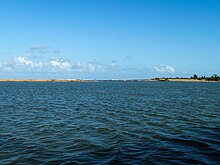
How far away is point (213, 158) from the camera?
1562 centimetres

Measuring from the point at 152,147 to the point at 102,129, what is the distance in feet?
23.2

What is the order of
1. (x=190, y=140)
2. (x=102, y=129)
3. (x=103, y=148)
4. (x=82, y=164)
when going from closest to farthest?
(x=82, y=164), (x=103, y=148), (x=190, y=140), (x=102, y=129)

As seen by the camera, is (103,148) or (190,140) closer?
(103,148)

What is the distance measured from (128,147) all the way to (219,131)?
10123 millimetres

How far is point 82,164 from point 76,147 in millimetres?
3594

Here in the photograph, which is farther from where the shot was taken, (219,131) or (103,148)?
(219,131)

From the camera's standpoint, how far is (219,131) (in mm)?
23469

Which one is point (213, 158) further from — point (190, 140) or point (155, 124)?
point (155, 124)

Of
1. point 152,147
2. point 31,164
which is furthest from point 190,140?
point 31,164

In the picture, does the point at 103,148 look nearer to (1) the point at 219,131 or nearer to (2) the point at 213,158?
(2) the point at 213,158

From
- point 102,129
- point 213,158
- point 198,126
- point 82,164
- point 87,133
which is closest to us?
point 82,164

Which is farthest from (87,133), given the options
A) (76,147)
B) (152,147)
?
(152,147)

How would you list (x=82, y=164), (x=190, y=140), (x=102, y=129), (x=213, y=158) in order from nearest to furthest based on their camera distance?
Answer: (x=82, y=164), (x=213, y=158), (x=190, y=140), (x=102, y=129)

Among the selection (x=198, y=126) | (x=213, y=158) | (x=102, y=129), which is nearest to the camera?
(x=213, y=158)
